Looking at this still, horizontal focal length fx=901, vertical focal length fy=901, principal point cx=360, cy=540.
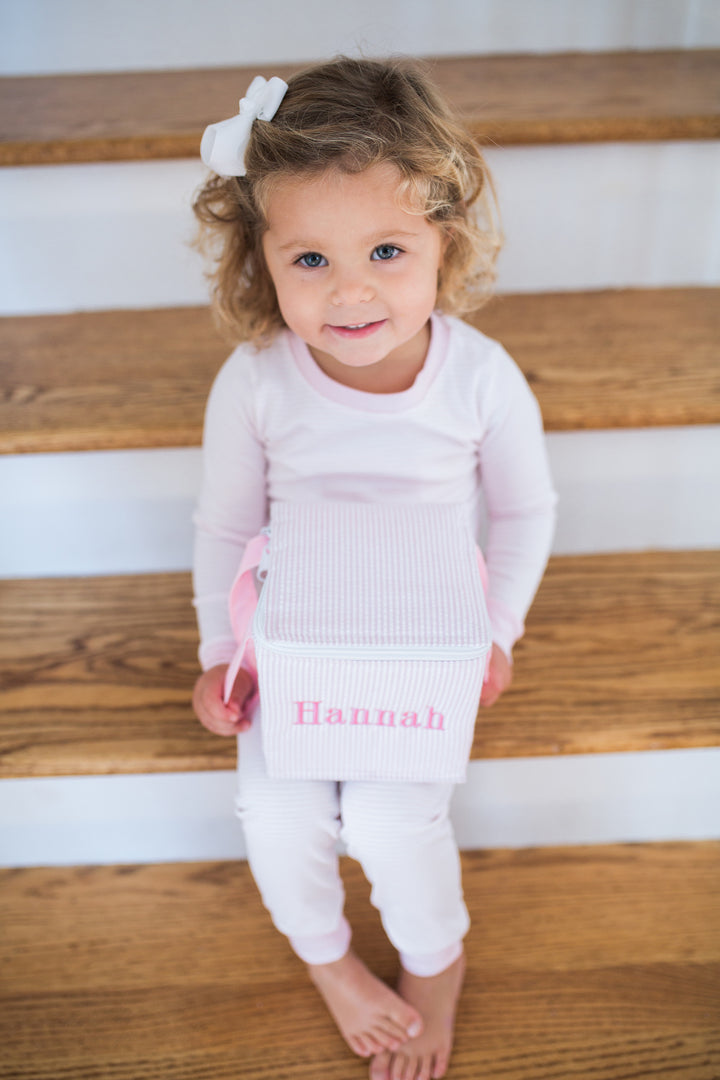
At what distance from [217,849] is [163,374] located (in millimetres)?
559

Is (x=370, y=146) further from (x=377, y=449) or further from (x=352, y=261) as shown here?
(x=377, y=449)

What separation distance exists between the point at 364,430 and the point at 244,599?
0.20m

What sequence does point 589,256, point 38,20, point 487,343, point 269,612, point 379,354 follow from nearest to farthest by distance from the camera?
point 269,612
point 379,354
point 487,343
point 589,256
point 38,20

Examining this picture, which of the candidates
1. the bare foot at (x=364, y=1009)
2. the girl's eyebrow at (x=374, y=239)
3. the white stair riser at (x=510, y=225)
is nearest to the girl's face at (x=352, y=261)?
the girl's eyebrow at (x=374, y=239)

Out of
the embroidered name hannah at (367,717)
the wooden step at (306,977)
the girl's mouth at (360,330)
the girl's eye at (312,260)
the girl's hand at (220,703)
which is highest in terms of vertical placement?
the girl's eye at (312,260)

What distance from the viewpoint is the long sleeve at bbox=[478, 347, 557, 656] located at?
90 centimetres

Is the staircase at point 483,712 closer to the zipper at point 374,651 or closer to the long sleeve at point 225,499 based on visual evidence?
the long sleeve at point 225,499

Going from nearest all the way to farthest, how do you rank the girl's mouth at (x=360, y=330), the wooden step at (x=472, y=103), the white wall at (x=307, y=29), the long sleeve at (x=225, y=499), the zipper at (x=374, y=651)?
the zipper at (x=374, y=651) → the girl's mouth at (x=360, y=330) → the long sleeve at (x=225, y=499) → the wooden step at (x=472, y=103) → the white wall at (x=307, y=29)

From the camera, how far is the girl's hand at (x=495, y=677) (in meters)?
0.85

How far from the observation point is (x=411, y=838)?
2.71 ft

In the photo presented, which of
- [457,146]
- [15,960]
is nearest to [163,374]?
[457,146]

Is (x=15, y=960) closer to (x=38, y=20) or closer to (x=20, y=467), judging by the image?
(x=20, y=467)

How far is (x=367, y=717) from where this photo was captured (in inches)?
28.3

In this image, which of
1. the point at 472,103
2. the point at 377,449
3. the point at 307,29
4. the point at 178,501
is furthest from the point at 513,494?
the point at 307,29
